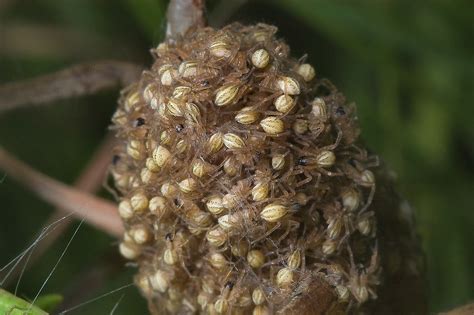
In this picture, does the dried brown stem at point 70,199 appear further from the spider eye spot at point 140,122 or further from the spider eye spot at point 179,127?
the spider eye spot at point 179,127

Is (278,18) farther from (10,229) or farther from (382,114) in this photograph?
(10,229)

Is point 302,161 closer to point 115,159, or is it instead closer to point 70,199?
point 115,159

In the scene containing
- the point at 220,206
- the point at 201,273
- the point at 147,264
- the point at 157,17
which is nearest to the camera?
the point at 220,206

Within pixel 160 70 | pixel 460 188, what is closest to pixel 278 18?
pixel 460 188

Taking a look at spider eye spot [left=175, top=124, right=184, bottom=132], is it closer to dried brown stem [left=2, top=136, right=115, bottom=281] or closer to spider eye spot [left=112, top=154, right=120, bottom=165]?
spider eye spot [left=112, top=154, right=120, bottom=165]

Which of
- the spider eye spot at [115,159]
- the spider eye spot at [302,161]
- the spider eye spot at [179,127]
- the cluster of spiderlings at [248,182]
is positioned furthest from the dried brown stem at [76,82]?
the spider eye spot at [302,161]

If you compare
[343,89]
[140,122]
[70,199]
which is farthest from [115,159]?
[343,89]
